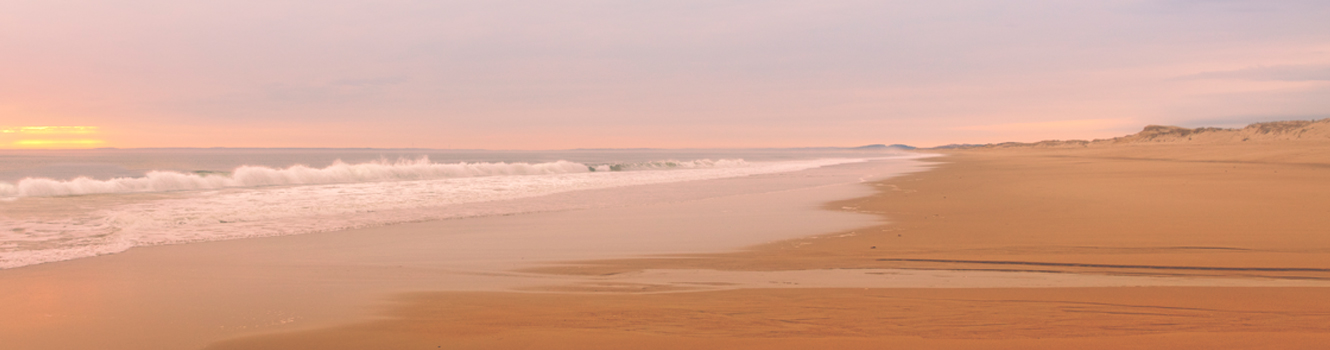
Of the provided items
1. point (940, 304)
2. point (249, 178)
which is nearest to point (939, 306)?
point (940, 304)

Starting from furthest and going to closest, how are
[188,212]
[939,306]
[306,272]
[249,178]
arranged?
[249,178], [188,212], [306,272], [939,306]

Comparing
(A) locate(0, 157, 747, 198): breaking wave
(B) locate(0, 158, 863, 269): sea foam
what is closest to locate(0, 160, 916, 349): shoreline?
(B) locate(0, 158, 863, 269): sea foam

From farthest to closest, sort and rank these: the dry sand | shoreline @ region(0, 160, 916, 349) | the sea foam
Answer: the sea foam → shoreline @ region(0, 160, 916, 349) → the dry sand

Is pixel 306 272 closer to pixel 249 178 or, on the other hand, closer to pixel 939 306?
pixel 939 306

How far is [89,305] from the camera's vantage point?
4.34m

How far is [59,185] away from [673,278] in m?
18.3

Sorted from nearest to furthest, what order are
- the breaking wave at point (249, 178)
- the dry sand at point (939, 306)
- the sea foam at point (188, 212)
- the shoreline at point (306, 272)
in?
the dry sand at point (939, 306), the shoreline at point (306, 272), the sea foam at point (188, 212), the breaking wave at point (249, 178)

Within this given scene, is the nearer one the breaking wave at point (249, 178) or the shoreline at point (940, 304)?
the shoreline at point (940, 304)

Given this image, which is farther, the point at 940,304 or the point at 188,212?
the point at 188,212

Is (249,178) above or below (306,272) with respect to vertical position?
above

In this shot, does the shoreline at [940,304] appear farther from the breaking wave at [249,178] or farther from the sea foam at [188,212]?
the breaking wave at [249,178]

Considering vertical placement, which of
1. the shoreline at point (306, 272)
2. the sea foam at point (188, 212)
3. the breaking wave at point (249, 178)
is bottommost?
the shoreline at point (306, 272)

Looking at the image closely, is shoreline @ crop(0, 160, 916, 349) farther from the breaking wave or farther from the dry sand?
the breaking wave

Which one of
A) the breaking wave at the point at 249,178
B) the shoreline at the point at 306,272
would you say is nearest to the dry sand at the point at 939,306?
the shoreline at the point at 306,272
